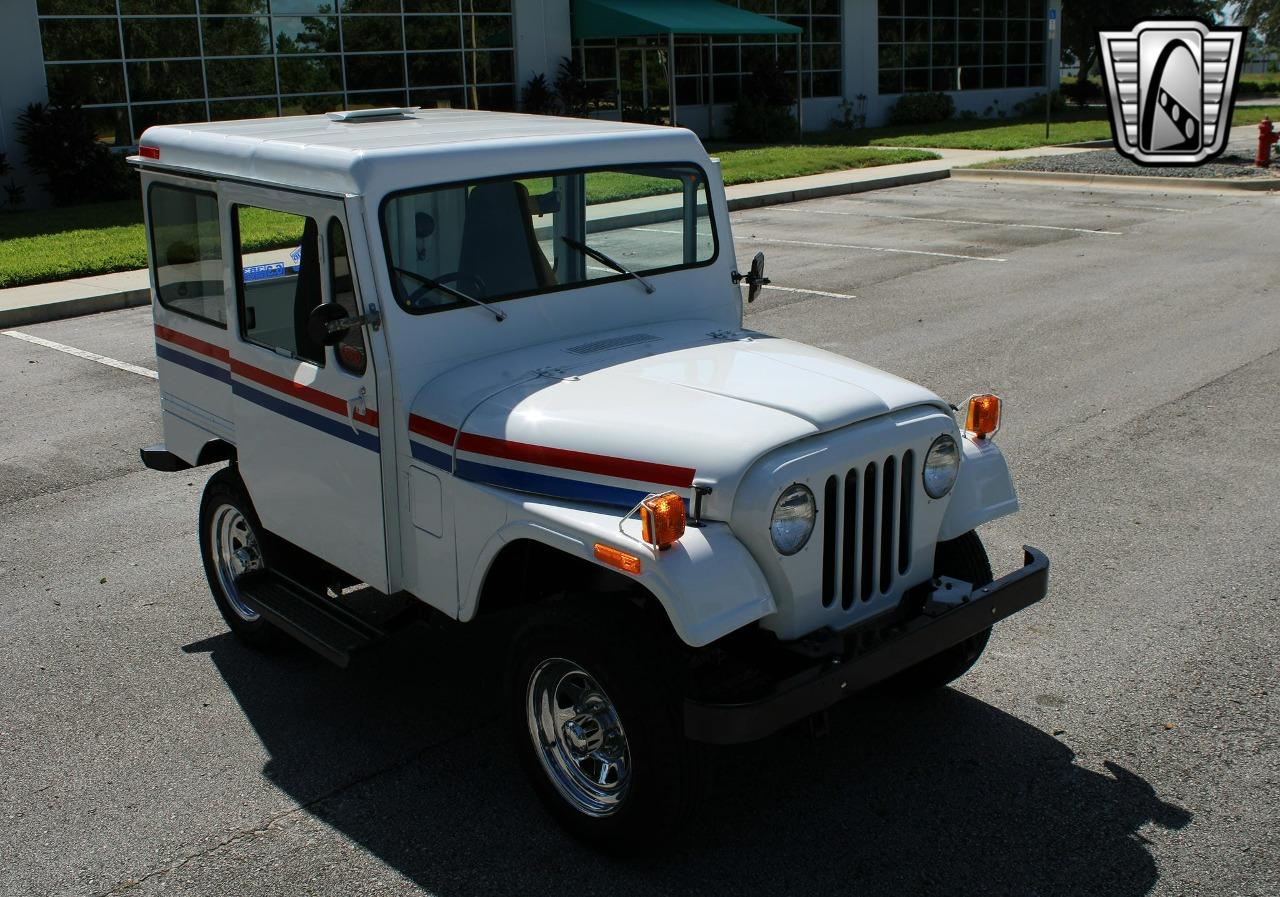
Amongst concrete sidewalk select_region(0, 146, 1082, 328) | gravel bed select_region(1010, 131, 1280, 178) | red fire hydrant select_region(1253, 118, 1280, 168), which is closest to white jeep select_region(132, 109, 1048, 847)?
concrete sidewalk select_region(0, 146, 1082, 328)

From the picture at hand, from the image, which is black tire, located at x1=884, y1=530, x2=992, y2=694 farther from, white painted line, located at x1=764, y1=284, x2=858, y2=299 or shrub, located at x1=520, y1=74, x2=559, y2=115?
shrub, located at x1=520, y1=74, x2=559, y2=115

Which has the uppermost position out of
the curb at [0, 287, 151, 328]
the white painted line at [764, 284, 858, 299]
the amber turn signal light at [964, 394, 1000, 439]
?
the amber turn signal light at [964, 394, 1000, 439]

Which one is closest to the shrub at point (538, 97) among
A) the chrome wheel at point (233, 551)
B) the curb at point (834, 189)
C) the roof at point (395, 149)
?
the curb at point (834, 189)

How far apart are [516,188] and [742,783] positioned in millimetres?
2347

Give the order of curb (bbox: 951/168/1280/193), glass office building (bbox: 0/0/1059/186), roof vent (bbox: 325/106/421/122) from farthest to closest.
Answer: glass office building (bbox: 0/0/1059/186), curb (bbox: 951/168/1280/193), roof vent (bbox: 325/106/421/122)

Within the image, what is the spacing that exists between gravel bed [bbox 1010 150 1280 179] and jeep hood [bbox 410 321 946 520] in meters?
20.7

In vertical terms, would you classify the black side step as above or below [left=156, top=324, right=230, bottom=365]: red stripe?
below

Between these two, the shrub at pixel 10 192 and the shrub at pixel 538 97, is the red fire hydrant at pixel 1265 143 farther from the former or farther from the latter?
the shrub at pixel 10 192

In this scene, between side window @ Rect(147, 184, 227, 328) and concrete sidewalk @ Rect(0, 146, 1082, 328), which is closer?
side window @ Rect(147, 184, 227, 328)

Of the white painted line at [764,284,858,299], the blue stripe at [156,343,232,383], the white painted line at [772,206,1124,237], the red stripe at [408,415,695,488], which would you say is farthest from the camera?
the white painted line at [772,206,1124,237]

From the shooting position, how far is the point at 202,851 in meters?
4.39

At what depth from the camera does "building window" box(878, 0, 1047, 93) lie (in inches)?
1487

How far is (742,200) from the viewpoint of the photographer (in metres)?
21.5

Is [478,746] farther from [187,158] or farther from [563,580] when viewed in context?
[187,158]
